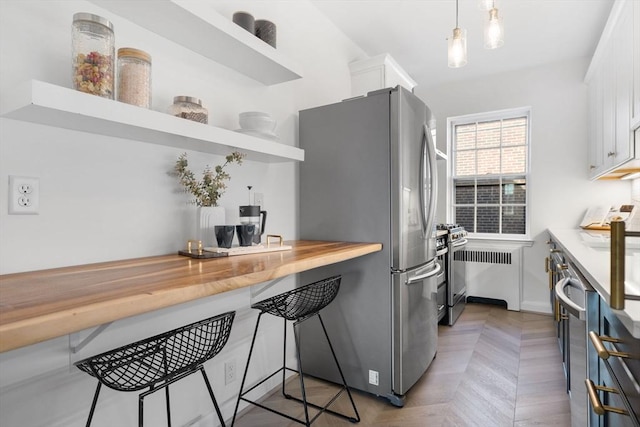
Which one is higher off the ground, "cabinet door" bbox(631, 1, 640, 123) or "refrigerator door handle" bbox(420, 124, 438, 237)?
"cabinet door" bbox(631, 1, 640, 123)

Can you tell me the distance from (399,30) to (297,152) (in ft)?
5.90

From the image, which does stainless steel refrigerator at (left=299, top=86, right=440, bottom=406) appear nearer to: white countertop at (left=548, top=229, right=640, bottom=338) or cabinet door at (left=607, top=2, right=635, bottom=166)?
white countertop at (left=548, top=229, right=640, bottom=338)

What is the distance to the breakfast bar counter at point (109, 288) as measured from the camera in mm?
647

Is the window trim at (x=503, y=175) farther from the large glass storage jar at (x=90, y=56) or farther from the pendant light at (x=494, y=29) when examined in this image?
the large glass storage jar at (x=90, y=56)

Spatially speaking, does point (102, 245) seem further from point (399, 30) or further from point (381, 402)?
point (399, 30)

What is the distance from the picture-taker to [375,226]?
2080mm

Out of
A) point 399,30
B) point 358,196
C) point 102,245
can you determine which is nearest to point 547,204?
point 399,30

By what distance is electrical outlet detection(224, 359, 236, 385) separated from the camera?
72.4 inches

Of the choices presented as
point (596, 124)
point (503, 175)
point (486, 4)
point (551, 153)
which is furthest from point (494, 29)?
point (503, 175)

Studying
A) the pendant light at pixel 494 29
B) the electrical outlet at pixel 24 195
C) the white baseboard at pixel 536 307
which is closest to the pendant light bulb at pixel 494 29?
the pendant light at pixel 494 29

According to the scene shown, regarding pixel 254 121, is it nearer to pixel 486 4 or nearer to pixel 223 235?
pixel 223 235

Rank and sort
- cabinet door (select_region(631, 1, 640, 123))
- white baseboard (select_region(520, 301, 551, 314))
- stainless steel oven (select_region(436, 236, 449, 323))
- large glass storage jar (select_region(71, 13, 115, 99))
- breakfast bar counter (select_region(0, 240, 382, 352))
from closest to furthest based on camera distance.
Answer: breakfast bar counter (select_region(0, 240, 382, 352)), large glass storage jar (select_region(71, 13, 115, 99)), cabinet door (select_region(631, 1, 640, 123)), stainless steel oven (select_region(436, 236, 449, 323)), white baseboard (select_region(520, 301, 551, 314))

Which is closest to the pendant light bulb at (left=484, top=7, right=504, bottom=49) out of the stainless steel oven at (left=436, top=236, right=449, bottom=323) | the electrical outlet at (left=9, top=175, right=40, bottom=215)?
the stainless steel oven at (left=436, top=236, right=449, bottom=323)

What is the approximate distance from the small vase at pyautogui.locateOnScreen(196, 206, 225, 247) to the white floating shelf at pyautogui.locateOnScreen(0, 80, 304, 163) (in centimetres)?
29
